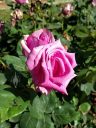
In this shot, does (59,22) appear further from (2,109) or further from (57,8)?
(2,109)

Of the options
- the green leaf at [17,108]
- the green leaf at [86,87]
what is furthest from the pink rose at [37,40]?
the green leaf at [86,87]

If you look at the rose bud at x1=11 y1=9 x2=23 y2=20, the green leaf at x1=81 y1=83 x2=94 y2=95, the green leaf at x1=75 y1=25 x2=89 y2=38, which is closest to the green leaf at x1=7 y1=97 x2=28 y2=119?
the green leaf at x1=81 y1=83 x2=94 y2=95

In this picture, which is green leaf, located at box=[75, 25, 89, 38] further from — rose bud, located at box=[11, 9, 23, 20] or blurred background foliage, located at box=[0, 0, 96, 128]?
rose bud, located at box=[11, 9, 23, 20]

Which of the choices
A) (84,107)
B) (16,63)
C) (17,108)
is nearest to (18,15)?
(84,107)

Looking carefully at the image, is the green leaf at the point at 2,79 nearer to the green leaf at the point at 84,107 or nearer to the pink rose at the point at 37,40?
the pink rose at the point at 37,40

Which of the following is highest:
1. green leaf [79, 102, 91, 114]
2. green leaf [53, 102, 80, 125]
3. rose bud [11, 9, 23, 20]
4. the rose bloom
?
the rose bloom

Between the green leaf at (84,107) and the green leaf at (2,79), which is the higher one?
the green leaf at (2,79)

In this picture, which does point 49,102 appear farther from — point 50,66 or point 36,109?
point 50,66

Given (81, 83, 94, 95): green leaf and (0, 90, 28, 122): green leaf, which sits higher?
(0, 90, 28, 122): green leaf
